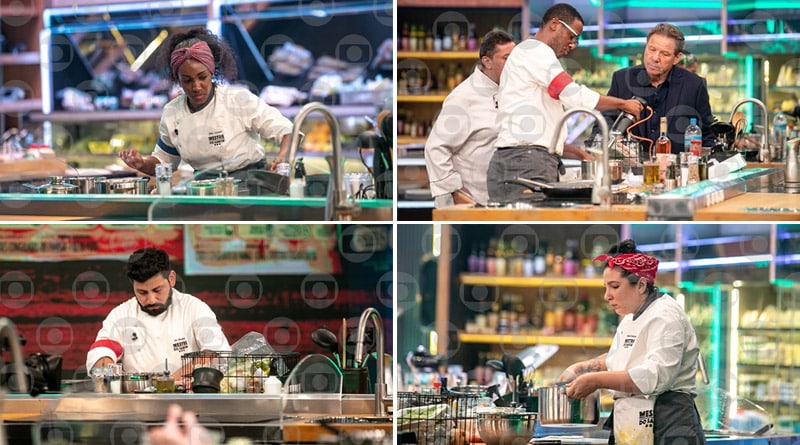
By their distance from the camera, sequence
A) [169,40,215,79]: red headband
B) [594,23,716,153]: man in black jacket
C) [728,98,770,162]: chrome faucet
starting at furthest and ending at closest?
[728,98,770,162]: chrome faucet, [169,40,215,79]: red headband, [594,23,716,153]: man in black jacket

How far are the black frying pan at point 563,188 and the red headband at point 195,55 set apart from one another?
3.79 ft

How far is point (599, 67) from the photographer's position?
380 cm

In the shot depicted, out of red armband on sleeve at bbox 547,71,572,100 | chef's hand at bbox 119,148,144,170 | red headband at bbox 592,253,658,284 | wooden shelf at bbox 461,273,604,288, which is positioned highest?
red armband on sleeve at bbox 547,71,572,100

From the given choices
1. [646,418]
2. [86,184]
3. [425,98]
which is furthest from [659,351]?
[86,184]

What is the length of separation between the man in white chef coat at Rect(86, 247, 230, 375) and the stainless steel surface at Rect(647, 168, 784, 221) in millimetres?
1421

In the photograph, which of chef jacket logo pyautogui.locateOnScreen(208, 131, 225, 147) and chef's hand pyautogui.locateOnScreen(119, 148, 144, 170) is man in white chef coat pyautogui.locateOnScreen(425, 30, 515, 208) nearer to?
chef jacket logo pyautogui.locateOnScreen(208, 131, 225, 147)

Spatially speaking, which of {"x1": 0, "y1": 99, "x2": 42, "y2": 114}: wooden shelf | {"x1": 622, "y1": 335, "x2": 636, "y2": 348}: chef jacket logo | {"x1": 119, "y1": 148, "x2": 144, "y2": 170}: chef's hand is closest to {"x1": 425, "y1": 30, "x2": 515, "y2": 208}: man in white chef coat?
{"x1": 622, "y1": 335, "x2": 636, "y2": 348}: chef jacket logo

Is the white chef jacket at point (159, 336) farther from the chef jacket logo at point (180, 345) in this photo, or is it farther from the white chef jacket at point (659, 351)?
the white chef jacket at point (659, 351)

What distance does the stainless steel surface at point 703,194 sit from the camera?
3328 millimetres

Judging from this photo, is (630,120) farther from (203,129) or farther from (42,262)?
(42,262)

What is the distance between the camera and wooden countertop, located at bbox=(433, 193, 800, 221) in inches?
130

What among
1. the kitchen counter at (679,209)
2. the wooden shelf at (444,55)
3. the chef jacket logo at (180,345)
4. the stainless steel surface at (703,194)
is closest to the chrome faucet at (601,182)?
the kitchen counter at (679,209)

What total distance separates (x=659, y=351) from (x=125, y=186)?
175cm

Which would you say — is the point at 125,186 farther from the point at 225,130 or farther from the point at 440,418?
the point at 440,418
